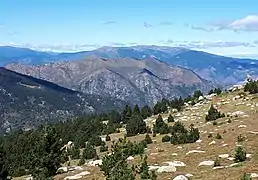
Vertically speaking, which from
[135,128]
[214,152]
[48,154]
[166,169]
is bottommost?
[135,128]

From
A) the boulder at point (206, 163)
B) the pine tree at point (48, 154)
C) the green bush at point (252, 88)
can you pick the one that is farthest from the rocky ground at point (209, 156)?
the green bush at point (252, 88)

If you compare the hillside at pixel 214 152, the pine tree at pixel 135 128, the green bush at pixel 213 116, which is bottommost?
the pine tree at pixel 135 128

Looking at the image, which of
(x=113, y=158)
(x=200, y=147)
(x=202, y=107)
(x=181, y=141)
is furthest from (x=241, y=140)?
(x=202, y=107)

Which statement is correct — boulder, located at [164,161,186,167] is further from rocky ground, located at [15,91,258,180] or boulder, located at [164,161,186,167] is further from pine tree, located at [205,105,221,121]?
pine tree, located at [205,105,221,121]

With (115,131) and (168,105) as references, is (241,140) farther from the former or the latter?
(168,105)

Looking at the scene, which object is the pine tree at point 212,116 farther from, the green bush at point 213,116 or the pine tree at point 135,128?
the pine tree at point 135,128

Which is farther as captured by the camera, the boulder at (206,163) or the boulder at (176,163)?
the boulder at (176,163)

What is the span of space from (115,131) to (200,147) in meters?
37.8

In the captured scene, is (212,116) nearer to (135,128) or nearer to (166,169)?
(135,128)

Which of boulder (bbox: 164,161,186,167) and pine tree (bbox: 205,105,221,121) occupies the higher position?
boulder (bbox: 164,161,186,167)

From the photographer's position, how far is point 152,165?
103ft

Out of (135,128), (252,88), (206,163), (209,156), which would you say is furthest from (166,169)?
(252,88)

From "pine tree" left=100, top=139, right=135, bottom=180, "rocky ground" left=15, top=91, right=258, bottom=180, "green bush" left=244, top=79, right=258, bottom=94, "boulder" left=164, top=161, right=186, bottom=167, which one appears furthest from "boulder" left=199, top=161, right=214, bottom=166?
"green bush" left=244, top=79, right=258, bottom=94

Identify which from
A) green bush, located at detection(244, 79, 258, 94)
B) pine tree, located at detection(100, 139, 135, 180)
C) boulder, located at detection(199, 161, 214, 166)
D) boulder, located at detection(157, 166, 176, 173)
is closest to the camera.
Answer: pine tree, located at detection(100, 139, 135, 180)
